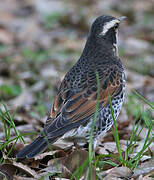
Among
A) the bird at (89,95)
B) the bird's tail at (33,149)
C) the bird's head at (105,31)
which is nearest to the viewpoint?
the bird's tail at (33,149)

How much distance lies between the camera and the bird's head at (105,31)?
5.72 m

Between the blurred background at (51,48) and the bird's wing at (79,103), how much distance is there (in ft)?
2.12

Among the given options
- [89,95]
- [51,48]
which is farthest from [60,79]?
[51,48]

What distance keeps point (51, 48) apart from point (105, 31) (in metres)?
5.57

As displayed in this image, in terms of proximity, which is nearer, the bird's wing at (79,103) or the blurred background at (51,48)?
the bird's wing at (79,103)

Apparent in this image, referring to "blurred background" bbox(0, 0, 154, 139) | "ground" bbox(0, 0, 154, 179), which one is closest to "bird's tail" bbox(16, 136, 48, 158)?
"ground" bbox(0, 0, 154, 179)

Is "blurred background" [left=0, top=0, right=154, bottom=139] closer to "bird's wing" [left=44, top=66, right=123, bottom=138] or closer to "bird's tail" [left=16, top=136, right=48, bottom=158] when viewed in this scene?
"bird's wing" [left=44, top=66, right=123, bottom=138]

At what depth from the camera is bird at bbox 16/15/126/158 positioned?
4.69 meters

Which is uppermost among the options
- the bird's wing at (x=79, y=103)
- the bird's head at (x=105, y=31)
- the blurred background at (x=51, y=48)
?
the bird's head at (x=105, y=31)

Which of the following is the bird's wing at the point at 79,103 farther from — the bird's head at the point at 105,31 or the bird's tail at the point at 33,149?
the bird's head at the point at 105,31

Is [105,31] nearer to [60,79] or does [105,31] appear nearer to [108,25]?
[108,25]

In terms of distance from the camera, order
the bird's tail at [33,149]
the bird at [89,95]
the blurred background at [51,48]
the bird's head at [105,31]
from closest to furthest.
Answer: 1. the bird's tail at [33,149]
2. the bird at [89,95]
3. the bird's head at [105,31]
4. the blurred background at [51,48]

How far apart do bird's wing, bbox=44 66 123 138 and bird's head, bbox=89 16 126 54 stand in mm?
518

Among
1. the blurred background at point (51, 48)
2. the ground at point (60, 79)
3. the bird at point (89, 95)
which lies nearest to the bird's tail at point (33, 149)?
the bird at point (89, 95)
